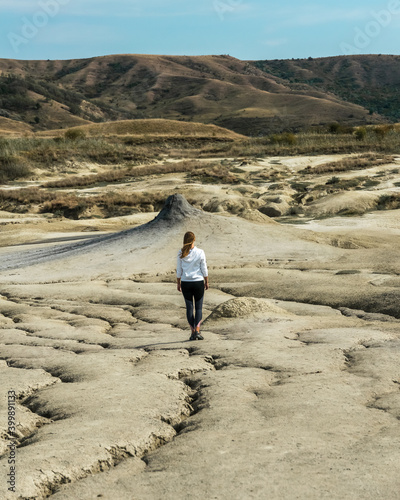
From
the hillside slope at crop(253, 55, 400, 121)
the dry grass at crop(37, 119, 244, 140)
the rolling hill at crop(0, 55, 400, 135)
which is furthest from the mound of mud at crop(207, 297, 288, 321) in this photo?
the hillside slope at crop(253, 55, 400, 121)

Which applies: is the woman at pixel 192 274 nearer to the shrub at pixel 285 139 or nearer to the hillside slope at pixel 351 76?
the shrub at pixel 285 139

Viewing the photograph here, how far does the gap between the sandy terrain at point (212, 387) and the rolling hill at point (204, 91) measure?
70724 millimetres

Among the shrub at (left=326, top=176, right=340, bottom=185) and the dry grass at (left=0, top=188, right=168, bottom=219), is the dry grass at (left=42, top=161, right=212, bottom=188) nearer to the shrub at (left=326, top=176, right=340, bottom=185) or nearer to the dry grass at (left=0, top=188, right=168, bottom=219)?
the dry grass at (left=0, top=188, right=168, bottom=219)

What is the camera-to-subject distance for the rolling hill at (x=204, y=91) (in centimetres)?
8562

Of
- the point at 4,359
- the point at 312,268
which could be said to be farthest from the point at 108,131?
the point at 4,359

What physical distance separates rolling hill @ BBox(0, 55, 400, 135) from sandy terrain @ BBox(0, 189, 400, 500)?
232 feet

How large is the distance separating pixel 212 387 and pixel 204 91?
10838 cm

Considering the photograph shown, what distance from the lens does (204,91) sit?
110m

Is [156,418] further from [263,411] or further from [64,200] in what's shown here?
[64,200]

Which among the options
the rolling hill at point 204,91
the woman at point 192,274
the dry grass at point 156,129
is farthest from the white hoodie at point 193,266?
the rolling hill at point 204,91

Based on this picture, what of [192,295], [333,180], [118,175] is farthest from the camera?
[118,175]

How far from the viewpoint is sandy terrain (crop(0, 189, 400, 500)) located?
12.0 ft

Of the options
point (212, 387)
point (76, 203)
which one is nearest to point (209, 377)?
point (212, 387)

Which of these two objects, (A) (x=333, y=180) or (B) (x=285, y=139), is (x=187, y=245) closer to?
(A) (x=333, y=180)
